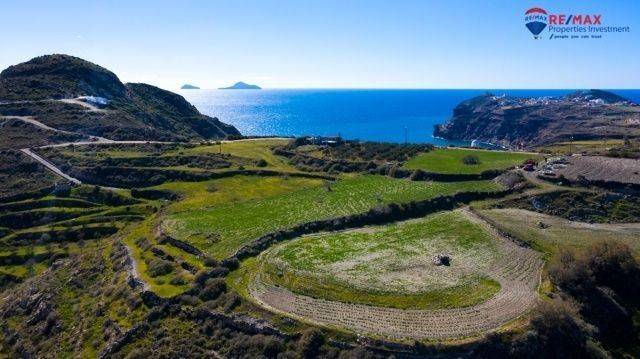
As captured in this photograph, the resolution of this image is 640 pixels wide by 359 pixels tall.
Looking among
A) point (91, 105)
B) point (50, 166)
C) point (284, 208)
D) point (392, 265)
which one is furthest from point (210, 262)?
point (91, 105)

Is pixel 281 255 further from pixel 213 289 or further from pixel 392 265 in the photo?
pixel 392 265

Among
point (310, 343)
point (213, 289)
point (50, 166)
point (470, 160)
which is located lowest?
point (310, 343)

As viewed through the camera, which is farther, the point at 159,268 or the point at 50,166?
the point at 50,166

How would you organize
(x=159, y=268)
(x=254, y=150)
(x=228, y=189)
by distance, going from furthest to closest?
(x=254, y=150) < (x=228, y=189) < (x=159, y=268)

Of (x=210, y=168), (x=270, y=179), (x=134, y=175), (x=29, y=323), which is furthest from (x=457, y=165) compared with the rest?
(x=29, y=323)

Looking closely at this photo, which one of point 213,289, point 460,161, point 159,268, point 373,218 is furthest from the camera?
point 460,161
